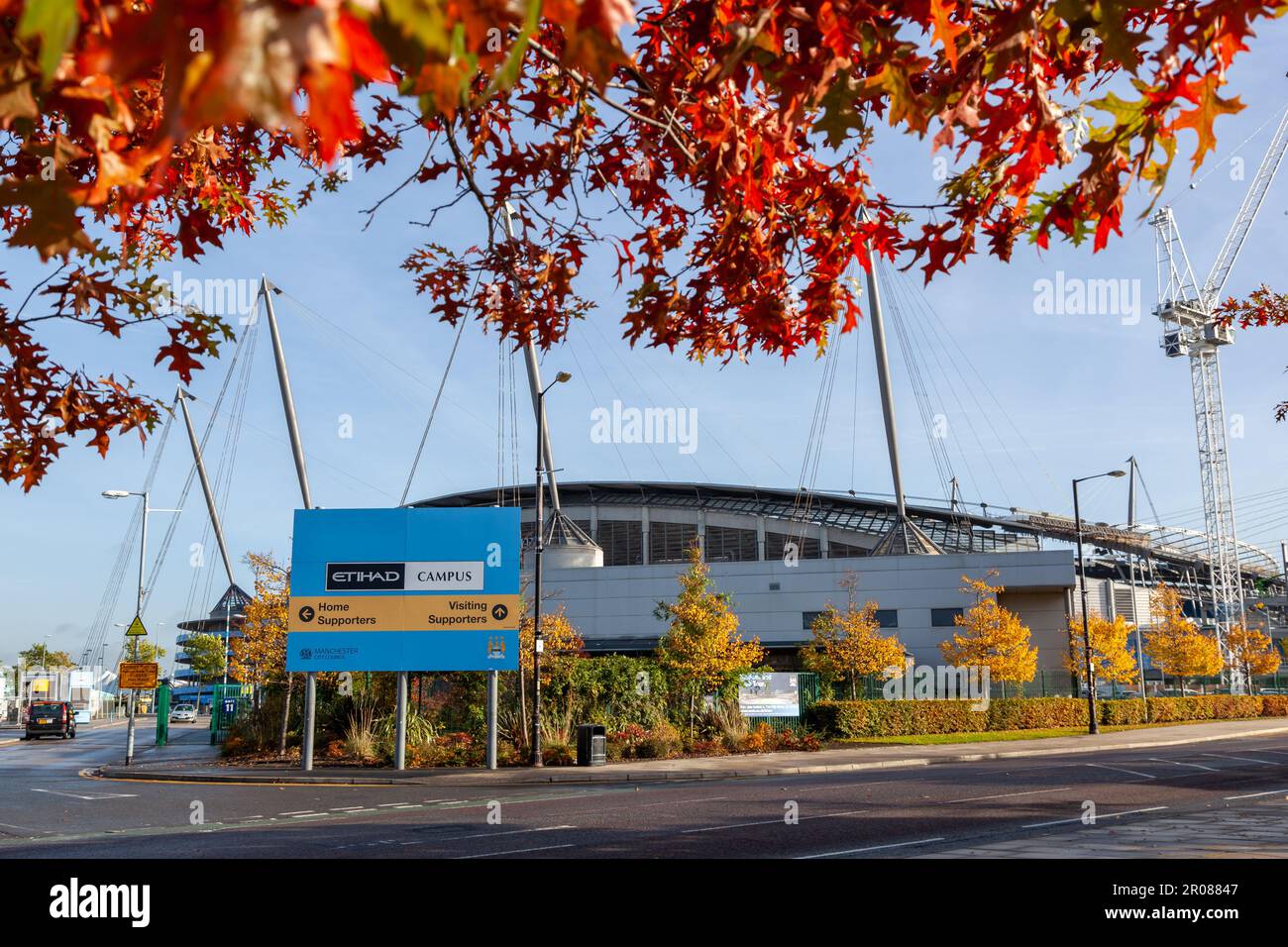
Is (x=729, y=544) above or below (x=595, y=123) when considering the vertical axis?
above

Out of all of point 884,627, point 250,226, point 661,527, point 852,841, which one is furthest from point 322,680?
point 661,527

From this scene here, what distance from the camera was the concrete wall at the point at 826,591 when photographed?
185 feet

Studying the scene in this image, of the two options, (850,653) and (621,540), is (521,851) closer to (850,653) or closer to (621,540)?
(850,653)

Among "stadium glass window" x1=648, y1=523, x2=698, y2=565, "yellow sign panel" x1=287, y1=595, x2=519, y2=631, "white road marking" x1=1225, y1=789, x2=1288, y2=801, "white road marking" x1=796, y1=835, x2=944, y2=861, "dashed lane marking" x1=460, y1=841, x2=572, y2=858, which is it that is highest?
"stadium glass window" x1=648, y1=523, x2=698, y2=565

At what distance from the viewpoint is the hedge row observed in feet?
A: 110

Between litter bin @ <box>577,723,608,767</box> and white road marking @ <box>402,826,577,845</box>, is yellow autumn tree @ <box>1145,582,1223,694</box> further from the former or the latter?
white road marking @ <box>402,826,577,845</box>

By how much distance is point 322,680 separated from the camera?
30375mm

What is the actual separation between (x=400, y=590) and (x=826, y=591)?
37.3 meters

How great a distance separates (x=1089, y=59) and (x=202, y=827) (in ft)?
45.2

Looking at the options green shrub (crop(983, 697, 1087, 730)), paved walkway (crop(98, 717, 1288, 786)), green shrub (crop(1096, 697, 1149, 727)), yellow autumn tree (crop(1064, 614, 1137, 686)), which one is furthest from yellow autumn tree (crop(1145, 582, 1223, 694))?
paved walkway (crop(98, 717, 1288, 786))

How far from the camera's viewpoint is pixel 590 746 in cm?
2608

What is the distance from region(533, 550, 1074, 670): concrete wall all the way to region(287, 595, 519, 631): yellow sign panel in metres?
33.5

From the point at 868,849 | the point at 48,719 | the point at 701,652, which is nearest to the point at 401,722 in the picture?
the point at 701,652
